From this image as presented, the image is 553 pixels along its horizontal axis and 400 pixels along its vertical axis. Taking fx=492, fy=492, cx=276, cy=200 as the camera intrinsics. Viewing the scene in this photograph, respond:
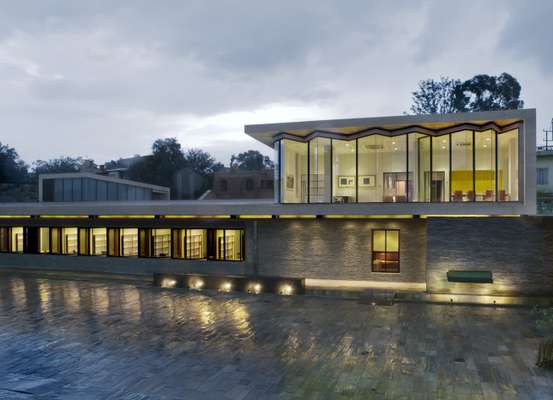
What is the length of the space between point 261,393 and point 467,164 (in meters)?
13.0

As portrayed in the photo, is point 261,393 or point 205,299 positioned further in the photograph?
point 205,299

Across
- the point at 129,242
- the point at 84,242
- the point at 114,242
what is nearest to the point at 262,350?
the point at 129,242

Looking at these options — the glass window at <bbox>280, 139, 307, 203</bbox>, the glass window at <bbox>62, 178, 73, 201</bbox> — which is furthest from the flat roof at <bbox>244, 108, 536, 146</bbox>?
the glass window at <bbox>62, 178, 73, 201</bbox>

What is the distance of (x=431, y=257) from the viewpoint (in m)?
16.3

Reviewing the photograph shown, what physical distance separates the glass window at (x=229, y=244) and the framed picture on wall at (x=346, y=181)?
179 inches

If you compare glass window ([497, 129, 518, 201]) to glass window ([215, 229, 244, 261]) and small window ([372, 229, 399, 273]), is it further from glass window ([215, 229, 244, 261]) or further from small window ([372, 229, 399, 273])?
glass window ([215, 229, 244, 261])

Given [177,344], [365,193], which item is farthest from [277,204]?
[177,344]

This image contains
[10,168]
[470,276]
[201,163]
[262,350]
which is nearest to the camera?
[262,350]

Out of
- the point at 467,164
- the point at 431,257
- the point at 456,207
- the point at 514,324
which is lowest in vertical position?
the point at 514,324

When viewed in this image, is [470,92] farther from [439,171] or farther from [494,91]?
[439,171]

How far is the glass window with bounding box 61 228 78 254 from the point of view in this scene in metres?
23.1

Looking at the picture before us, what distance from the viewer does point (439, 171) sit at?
1809 centimetres

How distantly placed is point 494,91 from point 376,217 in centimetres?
4121

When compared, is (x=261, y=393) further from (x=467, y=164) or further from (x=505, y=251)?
(x=467, y=164)
